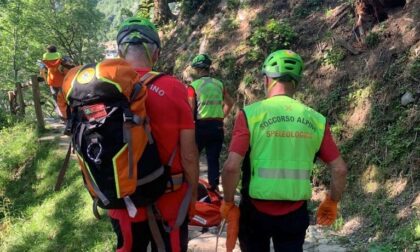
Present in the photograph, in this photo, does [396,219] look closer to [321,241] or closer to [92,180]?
[321,241]

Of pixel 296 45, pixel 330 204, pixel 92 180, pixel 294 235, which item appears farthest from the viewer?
pixel 296 45

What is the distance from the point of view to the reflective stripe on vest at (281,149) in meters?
2.89

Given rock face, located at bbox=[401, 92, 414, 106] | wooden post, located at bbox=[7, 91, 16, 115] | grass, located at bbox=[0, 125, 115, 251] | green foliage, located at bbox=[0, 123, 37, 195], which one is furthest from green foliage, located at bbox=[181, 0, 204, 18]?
rock face, located at bbox=[401, 92, 414, 106]

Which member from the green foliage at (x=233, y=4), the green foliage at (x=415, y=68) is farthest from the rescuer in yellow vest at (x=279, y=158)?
the green foliage at (x=233, y=4)

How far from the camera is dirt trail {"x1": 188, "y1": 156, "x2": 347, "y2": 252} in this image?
5327 millimetres

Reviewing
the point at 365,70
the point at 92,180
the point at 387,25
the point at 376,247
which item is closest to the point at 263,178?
the point at 92,180

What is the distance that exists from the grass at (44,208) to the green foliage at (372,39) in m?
5.69

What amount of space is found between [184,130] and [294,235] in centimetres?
103

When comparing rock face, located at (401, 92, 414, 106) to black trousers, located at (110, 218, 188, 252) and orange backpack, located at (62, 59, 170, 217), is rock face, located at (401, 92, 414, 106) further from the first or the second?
orange backpack, located at (62, 59, 170, 217)

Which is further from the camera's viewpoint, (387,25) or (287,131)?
(387,25)

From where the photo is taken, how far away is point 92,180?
280 cm

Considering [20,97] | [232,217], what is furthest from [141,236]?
[20,97]

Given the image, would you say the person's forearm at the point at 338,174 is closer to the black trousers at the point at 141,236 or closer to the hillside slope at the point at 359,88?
the black trousers at the point at 141,236

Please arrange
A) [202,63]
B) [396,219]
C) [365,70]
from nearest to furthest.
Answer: [396,219] → [202,63] → [365,70]
